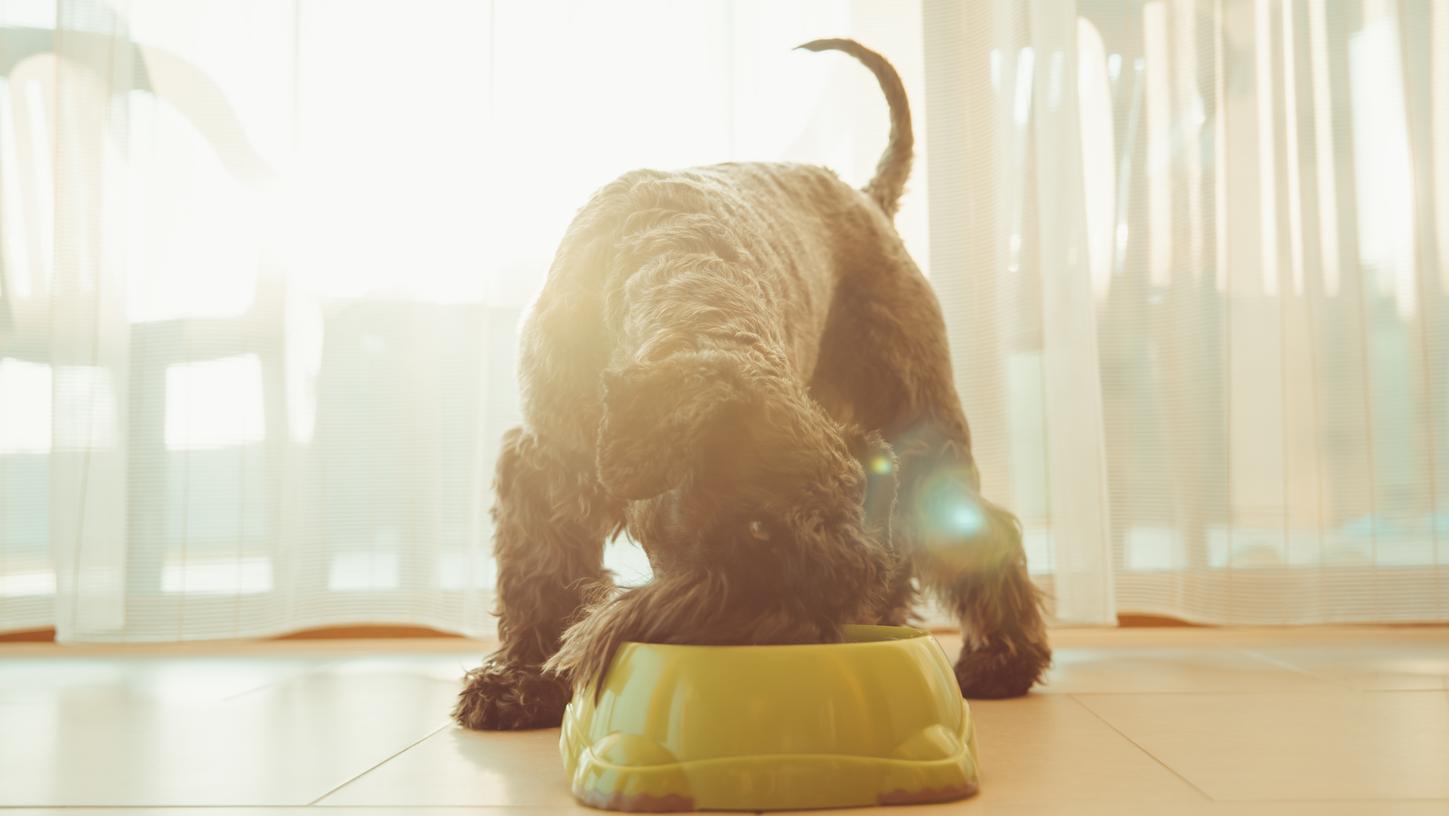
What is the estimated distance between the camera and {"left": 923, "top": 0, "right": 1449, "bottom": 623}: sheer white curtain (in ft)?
9.78

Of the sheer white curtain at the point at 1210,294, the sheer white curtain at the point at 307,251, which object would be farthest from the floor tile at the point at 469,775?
the sheer white curtain at the point at 1210,294

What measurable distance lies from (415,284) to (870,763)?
221 centimetres

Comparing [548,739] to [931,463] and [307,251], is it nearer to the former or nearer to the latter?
[931,463]

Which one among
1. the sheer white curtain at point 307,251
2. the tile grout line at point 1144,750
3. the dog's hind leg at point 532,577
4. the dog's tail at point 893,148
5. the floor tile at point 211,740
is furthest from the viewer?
the sheer white curtain at point 307,251

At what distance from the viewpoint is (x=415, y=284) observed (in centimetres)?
316

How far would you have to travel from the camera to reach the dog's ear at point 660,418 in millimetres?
1245

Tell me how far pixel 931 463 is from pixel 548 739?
0.90 meters

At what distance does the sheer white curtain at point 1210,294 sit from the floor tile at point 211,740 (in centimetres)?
159

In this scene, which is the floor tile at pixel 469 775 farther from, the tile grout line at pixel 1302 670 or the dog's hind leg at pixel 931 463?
the tile grout line at pixel 1302 670

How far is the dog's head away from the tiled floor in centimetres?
28

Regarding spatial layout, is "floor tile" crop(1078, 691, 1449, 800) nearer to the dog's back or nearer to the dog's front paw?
the dog's back

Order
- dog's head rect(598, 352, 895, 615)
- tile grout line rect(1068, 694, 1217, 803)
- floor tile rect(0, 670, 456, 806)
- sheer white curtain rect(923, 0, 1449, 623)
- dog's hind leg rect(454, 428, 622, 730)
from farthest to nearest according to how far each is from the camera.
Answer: sheer white curtain rect(923, 0, 1449, 623)
dog's hind leg rect(454, 428, 622, 730)
floor tile rect(0, 670, 456, 806)
tile grout line rect(1068, 694, 1217, 803)
dog's head rect(598, 352, 895, 615)

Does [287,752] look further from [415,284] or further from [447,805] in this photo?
[415,284]

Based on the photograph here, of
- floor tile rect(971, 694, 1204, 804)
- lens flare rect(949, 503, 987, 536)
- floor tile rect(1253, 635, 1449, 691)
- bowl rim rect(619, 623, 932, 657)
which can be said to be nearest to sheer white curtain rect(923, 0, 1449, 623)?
floor tile rect(1253, 635, 1449, 691)
